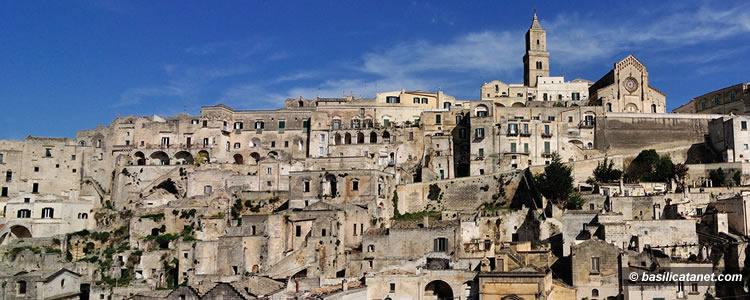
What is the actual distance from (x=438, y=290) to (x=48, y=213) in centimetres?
3179

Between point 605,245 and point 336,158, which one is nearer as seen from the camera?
point 605,245

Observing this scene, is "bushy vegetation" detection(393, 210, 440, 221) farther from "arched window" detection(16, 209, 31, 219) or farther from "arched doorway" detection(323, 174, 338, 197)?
"arched window" detection(16, 209, 31, 219)

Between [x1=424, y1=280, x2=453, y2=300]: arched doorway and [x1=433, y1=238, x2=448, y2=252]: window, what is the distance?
4720 mm

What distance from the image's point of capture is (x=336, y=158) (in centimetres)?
6006

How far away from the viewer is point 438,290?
4303cm

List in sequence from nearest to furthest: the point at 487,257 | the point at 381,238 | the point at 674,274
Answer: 1. the point at 674,274
2. the point at 487,257
3. the point at 381,238

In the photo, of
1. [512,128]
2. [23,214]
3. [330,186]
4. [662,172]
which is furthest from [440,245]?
[23,214]

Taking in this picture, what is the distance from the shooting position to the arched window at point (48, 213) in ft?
197

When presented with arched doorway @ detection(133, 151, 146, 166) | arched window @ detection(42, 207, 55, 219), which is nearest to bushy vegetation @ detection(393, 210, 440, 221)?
arched doorway @ detection(133, 151, 146, 166)

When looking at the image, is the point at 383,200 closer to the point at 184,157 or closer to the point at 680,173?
the point at 680,173

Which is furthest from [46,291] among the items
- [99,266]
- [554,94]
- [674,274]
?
[554,94]

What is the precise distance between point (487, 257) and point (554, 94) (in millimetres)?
34178

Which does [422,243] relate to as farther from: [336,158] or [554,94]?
[554,94]

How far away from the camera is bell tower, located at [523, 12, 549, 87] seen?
79812 mm
